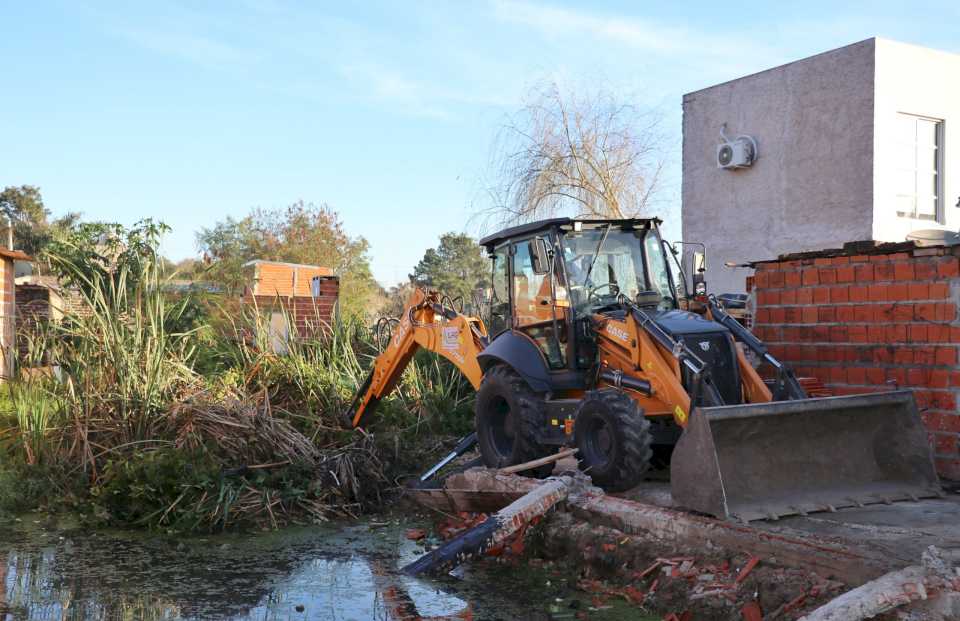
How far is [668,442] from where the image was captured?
25.0 ft

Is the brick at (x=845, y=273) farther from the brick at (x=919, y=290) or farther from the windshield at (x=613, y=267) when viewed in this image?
the windshield at (x=613, y=267)

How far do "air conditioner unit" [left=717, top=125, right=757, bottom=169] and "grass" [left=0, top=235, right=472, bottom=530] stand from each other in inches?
388

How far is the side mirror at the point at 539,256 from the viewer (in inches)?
315

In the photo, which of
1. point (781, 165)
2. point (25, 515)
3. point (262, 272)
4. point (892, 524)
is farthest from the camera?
point (262, 272)

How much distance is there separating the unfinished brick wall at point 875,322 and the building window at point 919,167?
856 centimetres

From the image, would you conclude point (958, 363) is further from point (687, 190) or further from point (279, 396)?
point (687, 190)

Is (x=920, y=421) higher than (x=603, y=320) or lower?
lower

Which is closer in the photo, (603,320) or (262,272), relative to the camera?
(603,320)

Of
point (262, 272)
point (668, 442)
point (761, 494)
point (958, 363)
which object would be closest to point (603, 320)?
point (668, 442)

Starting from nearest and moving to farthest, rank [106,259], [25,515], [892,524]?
[892,524]
[25,515]
[106,259]

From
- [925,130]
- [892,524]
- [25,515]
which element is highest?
[925,130]

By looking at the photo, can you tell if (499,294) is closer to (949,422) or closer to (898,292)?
(898,292)

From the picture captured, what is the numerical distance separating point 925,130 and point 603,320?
11175mm

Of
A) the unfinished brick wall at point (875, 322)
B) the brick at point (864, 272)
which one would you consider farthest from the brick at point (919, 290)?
the brick at point (864, 272)
